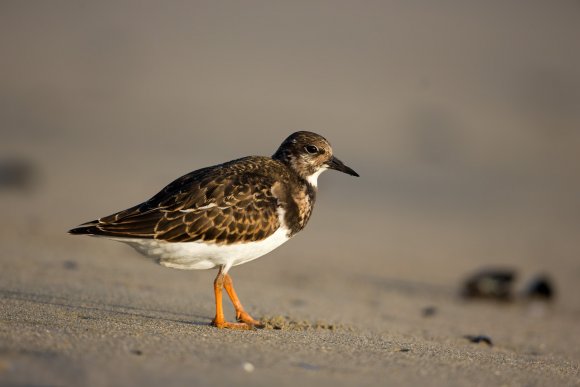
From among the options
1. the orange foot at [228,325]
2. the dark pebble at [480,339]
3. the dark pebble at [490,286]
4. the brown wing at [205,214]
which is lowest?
the dark pebble at [490,286]

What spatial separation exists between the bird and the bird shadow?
27 cm

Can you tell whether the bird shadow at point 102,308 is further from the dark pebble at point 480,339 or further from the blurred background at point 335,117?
the dark pebble at point 480,339

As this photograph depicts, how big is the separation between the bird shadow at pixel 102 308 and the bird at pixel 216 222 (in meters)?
0.27

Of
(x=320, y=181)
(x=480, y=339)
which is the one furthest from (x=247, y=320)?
(x=320, y=181)

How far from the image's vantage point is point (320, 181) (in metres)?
12.0

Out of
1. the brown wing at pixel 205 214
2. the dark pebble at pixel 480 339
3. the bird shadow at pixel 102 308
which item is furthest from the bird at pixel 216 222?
the dark pebble at pixel 480 339

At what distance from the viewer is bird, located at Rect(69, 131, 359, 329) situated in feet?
17.2

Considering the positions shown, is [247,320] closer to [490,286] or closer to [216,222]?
[216,222]

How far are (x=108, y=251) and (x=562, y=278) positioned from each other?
16.3ft

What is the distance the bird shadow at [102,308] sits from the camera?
540 centimetres

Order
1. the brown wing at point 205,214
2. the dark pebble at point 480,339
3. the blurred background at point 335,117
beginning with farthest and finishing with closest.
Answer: the blurred background at point 335,117 < the dark pebble at point 480,339 < the brown wing at point 205,214

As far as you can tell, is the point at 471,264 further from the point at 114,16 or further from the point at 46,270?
the point at 114,16

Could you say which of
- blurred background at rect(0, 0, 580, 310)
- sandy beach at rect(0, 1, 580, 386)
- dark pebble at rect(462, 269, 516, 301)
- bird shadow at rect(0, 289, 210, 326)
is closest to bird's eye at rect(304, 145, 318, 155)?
sandy beach at rect(0, 1, 580, 386)

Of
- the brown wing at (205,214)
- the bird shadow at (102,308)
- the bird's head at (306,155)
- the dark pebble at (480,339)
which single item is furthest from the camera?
the dark pebble at (480,339)
